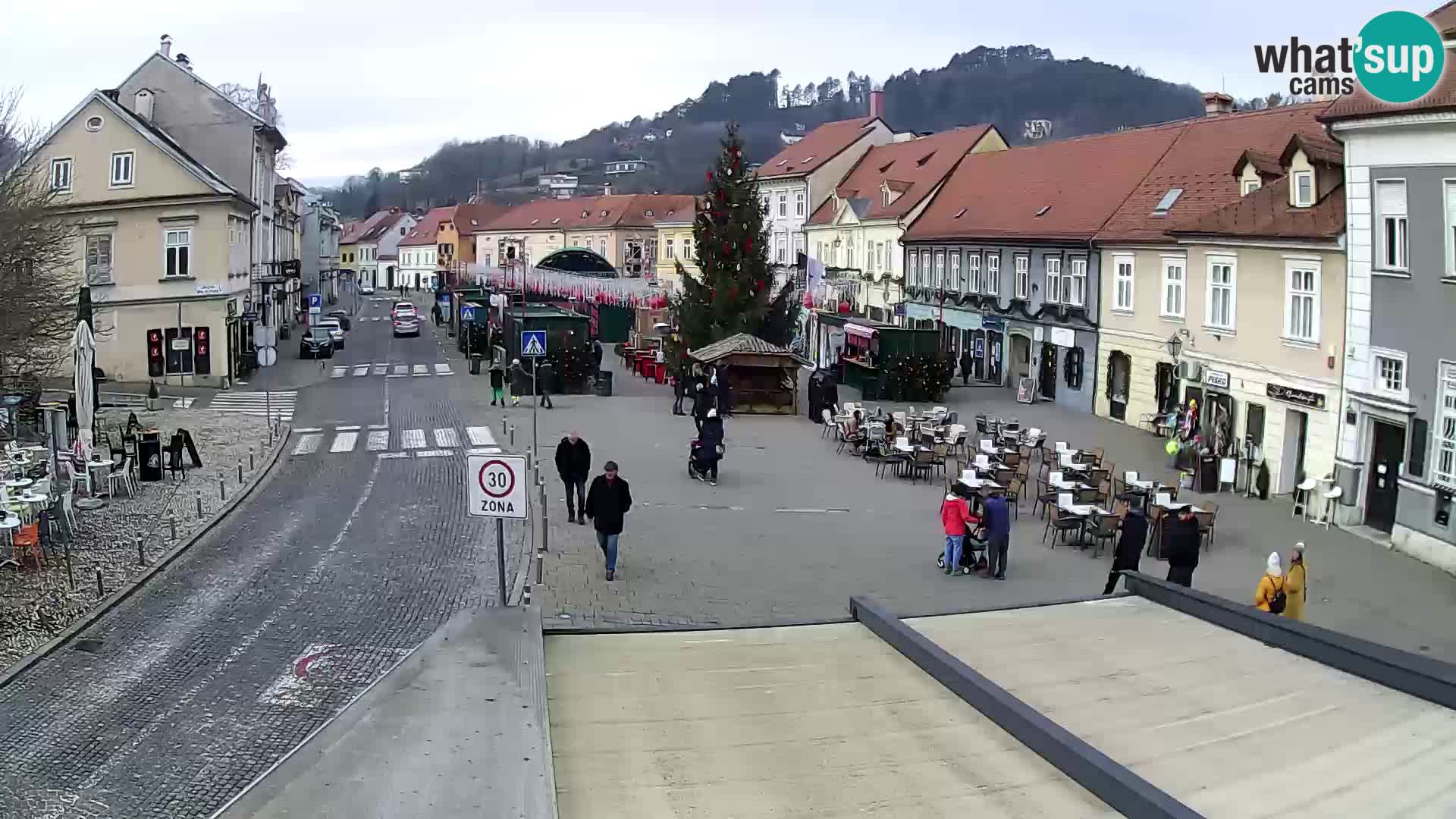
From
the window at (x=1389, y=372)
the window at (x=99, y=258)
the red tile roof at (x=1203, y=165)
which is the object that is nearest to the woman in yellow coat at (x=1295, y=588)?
the window at (x=1389, y=372)

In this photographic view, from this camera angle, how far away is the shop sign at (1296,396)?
24.7 meters

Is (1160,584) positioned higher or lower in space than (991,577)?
higher

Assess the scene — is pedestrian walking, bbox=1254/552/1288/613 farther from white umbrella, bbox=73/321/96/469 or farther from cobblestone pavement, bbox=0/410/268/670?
white umbrella, bbox=73/321/96/469

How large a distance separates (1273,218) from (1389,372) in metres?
6.24

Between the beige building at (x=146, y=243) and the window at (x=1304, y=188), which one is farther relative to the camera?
the beige building at (x=146, y=243)

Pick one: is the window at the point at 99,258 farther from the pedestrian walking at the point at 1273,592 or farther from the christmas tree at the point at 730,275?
the pedestrian walking at the point at 1273,592

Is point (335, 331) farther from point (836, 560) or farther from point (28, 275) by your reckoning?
point (836, 560)

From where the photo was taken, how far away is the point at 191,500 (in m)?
23.8

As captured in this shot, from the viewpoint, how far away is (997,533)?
1836 centimetres

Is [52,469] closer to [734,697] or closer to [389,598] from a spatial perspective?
[389,598]

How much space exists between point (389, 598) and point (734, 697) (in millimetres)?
9698

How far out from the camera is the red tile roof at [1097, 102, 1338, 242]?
111ft

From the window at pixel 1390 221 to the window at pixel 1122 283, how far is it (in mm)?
14080

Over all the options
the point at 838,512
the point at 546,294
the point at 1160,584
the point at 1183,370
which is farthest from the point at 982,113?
the point at 1160,584
